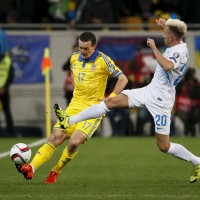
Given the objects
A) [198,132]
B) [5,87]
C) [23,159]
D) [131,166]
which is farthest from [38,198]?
[198,132]

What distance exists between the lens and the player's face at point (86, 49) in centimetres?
1277

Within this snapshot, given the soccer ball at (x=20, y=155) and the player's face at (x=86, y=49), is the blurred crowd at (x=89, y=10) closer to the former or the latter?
the player's face at (x=86, y=49)

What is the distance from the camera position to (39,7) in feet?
80.5

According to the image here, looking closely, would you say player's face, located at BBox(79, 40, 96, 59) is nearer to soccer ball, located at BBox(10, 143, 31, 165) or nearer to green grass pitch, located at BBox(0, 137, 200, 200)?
soccer ball, located at BBox(10, 143, 31, 165)

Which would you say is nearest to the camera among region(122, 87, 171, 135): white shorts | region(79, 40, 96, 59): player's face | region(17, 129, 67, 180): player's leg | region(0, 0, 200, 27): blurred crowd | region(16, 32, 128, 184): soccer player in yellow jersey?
region(122, 87, 171, 135): white shorts

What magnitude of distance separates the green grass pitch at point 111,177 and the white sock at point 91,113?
0.89 metres

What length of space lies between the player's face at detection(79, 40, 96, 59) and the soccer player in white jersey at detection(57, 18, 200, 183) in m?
0.98

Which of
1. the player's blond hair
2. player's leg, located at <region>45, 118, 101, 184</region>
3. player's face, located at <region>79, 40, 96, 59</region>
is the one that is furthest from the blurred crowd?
the player's blond hair

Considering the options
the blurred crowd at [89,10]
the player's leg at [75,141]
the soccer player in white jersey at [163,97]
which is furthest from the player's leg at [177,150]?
the blurred crowd at [89,10]

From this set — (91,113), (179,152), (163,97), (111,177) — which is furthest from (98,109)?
(111,177)

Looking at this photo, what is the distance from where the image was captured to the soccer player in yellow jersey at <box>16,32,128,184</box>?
12531 mm

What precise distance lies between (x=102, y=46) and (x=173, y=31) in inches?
481

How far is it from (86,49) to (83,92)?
0.64 meters

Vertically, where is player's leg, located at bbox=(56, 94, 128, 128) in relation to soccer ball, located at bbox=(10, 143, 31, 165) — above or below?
above
